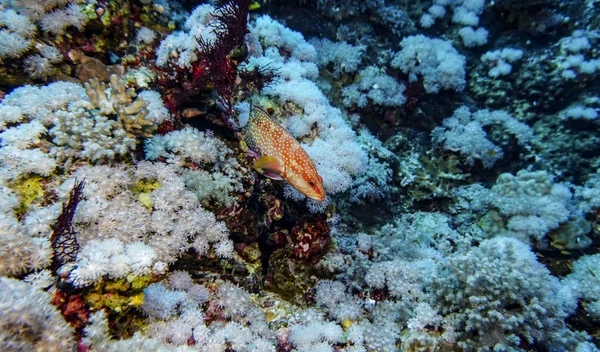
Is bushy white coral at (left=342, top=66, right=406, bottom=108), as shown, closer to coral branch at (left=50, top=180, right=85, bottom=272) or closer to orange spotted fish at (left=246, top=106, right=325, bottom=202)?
orange spotted fish at (left=246, top=106, right=325, bottom=202)

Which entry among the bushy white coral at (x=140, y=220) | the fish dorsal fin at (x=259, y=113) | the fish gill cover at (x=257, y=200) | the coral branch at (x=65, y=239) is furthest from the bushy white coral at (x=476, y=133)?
the coral branch at (x=65, y=239)

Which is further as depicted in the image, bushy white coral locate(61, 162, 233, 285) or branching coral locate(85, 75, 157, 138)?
branching coral locate(85, 75, 157, 138)

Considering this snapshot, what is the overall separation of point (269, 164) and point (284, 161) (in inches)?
8.1

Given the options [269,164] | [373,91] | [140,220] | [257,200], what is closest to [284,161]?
[269,164]

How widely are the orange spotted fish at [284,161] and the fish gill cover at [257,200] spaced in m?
0.08

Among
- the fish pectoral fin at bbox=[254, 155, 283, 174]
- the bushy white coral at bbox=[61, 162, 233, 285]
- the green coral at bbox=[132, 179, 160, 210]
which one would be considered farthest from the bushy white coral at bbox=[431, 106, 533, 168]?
the green coral at bbox=[132, 179, 160, 210]

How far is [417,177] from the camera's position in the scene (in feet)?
22.8

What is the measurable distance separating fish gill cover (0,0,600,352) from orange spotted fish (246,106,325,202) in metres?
0.08

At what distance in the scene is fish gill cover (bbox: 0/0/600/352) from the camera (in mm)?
2770

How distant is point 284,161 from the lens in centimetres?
334

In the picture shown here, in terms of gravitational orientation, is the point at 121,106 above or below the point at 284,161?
below

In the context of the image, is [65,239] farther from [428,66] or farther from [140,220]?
[428,66]

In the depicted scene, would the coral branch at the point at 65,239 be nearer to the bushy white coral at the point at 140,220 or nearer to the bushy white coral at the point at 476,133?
the bushy white coral at the point at 140,220

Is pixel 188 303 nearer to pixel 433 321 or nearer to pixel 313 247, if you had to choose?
pixel 313 247
